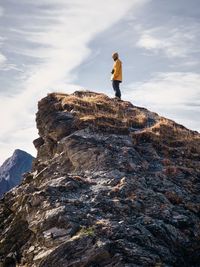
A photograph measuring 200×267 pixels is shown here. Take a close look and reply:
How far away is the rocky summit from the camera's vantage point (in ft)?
53.4

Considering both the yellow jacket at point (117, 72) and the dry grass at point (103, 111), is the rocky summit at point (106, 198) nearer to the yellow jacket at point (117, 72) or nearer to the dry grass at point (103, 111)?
the dry grass at point (103, 111)

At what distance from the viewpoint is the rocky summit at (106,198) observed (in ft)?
53.4

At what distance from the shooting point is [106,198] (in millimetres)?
19016

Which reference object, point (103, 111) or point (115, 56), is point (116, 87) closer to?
point (115, 56)

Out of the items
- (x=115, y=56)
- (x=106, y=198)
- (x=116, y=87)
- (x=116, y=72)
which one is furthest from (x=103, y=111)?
(x=106, y=198)

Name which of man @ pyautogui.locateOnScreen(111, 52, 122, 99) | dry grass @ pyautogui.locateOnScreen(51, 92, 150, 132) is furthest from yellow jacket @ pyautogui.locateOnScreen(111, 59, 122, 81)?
dry grass @ pyautogui.locateOnScreen(51, 92, 150, 132)

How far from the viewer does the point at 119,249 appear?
15922mm

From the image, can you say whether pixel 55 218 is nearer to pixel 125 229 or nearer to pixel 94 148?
pixel 125 229

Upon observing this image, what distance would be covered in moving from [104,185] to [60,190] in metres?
2.13

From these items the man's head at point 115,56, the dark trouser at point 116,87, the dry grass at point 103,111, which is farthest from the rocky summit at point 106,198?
the man's head at point 115,56

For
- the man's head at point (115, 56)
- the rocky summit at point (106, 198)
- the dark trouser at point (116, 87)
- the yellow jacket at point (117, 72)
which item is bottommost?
the rocky summit at point (106, 198)

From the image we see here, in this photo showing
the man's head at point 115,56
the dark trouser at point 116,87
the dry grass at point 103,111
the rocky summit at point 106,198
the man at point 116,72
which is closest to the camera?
the rocky summit at point 106,198

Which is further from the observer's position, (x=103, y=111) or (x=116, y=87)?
(x=116, y=87)

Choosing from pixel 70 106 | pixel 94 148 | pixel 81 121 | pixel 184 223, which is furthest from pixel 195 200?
pixel 70 106
